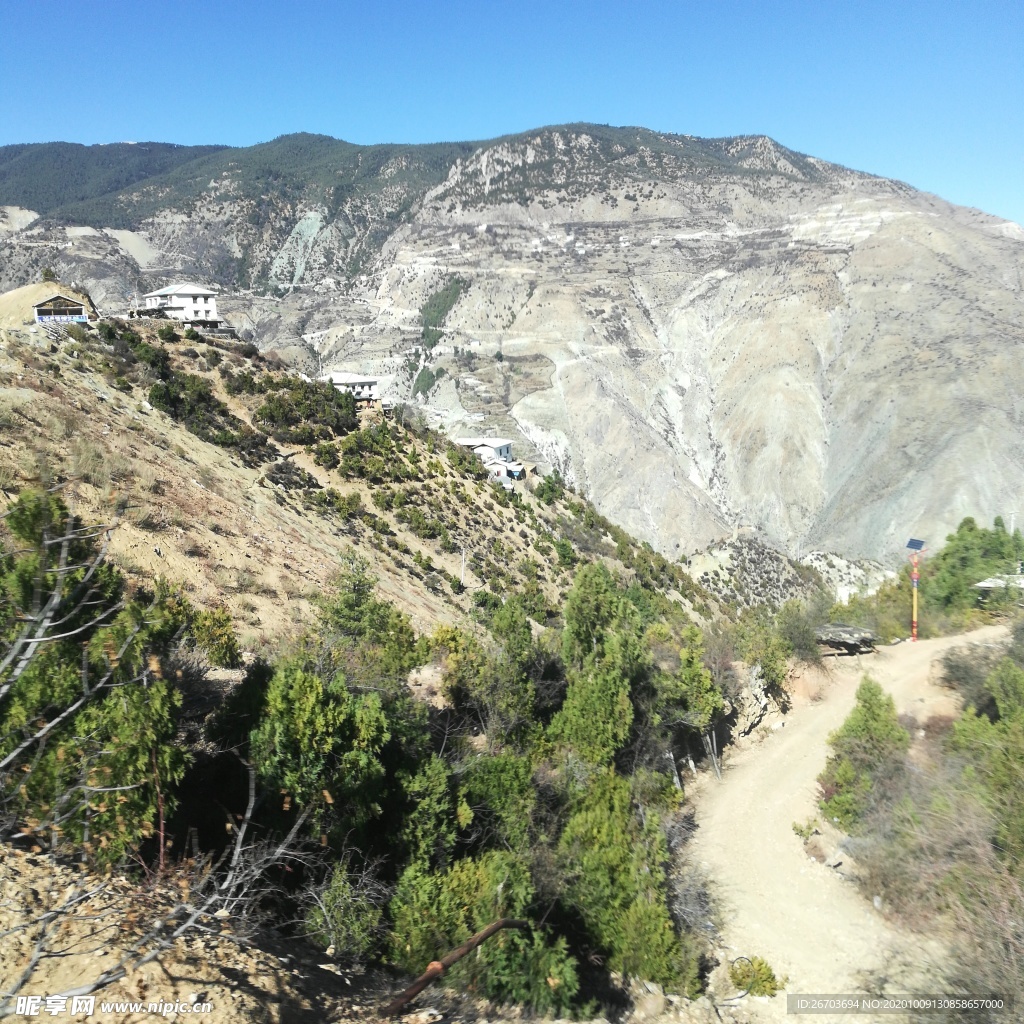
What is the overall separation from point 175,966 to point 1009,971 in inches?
322

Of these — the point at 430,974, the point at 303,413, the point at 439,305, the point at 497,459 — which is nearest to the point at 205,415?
the point at 303,413

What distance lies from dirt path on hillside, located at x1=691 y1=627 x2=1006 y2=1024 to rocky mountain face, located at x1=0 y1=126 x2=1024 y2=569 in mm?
43973

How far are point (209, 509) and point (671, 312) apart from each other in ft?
302

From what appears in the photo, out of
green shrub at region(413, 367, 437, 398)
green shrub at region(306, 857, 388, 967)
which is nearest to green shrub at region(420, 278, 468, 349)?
green shrub at region(413, 367, 437, 398)

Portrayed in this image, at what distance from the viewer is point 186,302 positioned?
48.9 metres

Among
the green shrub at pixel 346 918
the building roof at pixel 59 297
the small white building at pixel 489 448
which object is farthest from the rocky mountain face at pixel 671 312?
the green shrub at pixel 346 918

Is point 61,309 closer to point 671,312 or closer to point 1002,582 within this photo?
point 1002,582

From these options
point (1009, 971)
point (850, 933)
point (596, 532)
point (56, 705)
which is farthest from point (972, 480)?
point (56, 705)

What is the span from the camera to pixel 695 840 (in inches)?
648

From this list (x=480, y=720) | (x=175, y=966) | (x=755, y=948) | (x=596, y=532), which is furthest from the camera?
(x=596, y=532)

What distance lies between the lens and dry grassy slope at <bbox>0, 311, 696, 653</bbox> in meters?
17.7

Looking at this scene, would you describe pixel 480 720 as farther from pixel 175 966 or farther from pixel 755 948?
pixel 175 966

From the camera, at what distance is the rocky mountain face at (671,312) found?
237ft

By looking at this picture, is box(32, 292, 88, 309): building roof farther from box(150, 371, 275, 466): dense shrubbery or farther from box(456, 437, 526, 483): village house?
box(456, 437, 526, 483): village house
